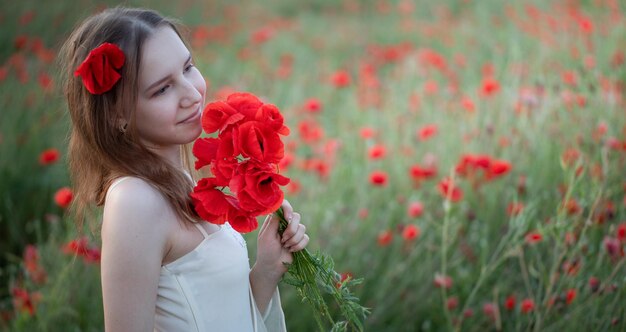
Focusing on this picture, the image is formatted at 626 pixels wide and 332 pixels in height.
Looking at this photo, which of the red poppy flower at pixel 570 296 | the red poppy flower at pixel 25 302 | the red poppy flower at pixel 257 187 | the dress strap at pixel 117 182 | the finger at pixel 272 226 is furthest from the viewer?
the red poppy flower at pixel 25 302

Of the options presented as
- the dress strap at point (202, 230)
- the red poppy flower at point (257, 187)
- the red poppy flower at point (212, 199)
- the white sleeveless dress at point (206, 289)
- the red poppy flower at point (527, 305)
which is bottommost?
the red poppy flower at point (527, 305)

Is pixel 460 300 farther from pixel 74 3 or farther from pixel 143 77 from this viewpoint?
pixel 74 3

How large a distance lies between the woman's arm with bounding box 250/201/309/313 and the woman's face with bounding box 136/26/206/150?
0.26 meters

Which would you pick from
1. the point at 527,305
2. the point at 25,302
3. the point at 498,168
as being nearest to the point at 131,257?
the point at 25,302

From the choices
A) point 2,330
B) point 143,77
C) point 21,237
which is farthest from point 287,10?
point 143,77

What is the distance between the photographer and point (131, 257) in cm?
121

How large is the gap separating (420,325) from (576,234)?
0.67m

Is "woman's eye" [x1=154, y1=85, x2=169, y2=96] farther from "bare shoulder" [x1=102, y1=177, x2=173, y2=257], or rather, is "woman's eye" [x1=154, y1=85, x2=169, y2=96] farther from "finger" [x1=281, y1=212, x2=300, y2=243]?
"finger" [x1=281, y1=212, x2=300, y2=243]

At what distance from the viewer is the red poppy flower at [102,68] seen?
1.23 metres

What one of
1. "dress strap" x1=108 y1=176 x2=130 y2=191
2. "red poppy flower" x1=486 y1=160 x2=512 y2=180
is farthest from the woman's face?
"red poppy flower" x1=486 y1=160 x2=512 y2=180

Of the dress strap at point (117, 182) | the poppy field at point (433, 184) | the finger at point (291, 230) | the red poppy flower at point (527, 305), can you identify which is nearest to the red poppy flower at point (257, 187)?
the finger at point (291, 230)

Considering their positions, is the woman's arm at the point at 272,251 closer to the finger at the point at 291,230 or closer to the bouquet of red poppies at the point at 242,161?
the finger at the point at 291,230

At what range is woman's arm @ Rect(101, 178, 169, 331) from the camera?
121 cm

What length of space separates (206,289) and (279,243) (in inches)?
7.1
